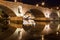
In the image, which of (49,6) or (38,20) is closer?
(38,20)

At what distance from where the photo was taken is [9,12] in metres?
11.9

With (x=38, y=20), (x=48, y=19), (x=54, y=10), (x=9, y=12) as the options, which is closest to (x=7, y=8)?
(x=9, y=12)

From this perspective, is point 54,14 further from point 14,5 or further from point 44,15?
point 14,5

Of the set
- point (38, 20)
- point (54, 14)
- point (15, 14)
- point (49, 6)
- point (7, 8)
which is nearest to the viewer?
point (7, 8)

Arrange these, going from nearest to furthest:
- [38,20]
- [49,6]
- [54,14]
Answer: [38,20], [49,6], [54,14]

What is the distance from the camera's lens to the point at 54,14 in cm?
1830

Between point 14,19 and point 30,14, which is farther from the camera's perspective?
point 30,14

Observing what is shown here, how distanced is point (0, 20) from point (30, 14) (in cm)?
494

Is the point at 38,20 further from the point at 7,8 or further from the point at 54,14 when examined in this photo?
the point at 7,8

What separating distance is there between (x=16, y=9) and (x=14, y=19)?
2.85 feet

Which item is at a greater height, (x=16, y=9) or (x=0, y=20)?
(x=16, y=9)

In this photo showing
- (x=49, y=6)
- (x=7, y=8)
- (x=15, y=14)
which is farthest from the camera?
(x=49, y=6)

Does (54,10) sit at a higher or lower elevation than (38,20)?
higher

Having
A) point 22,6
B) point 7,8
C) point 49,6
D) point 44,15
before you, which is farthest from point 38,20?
point 7,8
